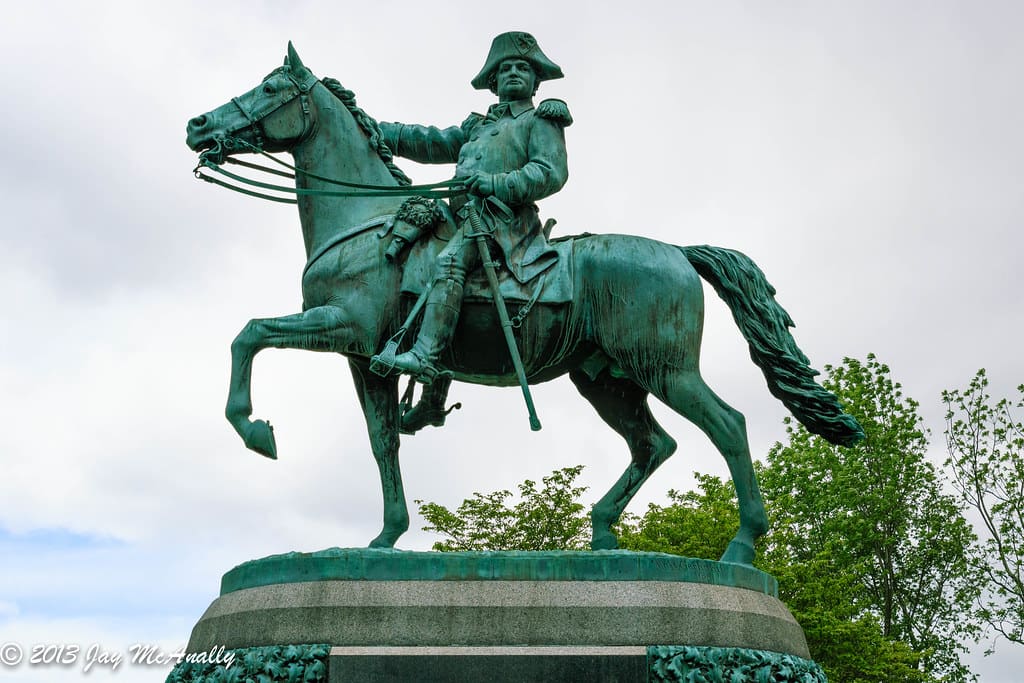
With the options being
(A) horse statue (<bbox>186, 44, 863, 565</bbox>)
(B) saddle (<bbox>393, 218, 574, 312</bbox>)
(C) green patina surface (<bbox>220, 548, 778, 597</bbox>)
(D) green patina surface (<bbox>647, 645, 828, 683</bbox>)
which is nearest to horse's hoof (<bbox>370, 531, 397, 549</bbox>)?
(A) horse statue (<bbox>186, 44, 863, 565</bbox>)

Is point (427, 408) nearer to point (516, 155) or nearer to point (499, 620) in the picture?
point (516, 155)

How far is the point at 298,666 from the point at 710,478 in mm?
25916

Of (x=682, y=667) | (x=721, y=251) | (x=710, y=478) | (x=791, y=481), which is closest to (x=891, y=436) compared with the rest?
(x=791, y=481)

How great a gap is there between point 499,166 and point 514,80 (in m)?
0.87

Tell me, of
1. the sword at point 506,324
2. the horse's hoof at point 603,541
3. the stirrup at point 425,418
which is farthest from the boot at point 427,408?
the horse's hoof at point 603,541

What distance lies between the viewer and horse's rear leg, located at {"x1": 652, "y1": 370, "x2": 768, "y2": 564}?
9.33m

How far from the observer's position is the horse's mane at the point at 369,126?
1063 centimetres

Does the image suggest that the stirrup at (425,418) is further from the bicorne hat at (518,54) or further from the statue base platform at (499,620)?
the bicorne hat at (518,54)

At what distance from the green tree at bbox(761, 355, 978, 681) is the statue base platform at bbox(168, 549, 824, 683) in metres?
23.6

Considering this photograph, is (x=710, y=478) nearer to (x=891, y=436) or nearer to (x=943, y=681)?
(x=891, y=436)

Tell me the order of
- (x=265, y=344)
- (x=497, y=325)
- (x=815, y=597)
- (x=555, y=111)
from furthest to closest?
(x=815, y=597)
(x=555, y=111)
(x=497, y=325)
(x=265, y=344)

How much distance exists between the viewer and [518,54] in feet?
35.0

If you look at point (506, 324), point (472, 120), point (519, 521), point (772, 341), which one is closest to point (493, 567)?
point (506, 324)

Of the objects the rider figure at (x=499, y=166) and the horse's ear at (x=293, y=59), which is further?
the horse's ear at (x=293, y=59)
